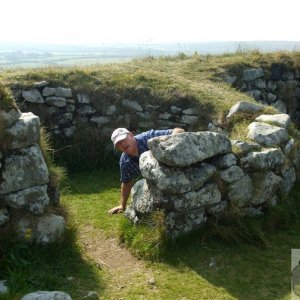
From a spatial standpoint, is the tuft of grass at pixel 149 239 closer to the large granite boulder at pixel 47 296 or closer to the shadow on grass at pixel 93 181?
the large granite boulder at pixel 47 296

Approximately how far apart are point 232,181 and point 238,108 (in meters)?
2.96

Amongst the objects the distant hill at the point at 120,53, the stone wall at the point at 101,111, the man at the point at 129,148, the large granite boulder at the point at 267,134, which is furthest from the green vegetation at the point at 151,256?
the distant hill at the point at 120,53

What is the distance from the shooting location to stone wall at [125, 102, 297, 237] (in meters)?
6.49

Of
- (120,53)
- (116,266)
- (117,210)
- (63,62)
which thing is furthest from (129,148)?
(120,53)

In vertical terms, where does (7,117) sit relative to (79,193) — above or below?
above

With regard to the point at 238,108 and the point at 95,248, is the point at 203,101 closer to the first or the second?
the point at 238,108

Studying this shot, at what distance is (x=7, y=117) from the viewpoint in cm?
598

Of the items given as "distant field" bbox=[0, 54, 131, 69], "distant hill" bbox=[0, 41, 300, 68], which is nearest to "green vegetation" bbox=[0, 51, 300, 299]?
"distant field" bbox=[0, 54, 131, 69]

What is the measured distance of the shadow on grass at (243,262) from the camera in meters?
5.74

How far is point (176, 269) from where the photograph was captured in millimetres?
6148

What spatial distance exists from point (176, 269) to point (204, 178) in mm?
1388

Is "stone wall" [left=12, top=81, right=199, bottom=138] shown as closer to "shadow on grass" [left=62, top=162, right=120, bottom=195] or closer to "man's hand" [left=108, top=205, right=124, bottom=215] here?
"shadow on grass" [left=62, top=162, right=120, bottom=195]

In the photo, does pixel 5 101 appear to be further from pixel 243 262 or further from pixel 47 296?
pixel 243 262

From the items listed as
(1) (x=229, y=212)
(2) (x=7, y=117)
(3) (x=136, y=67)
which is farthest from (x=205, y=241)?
(3) (x=136, y=67)
